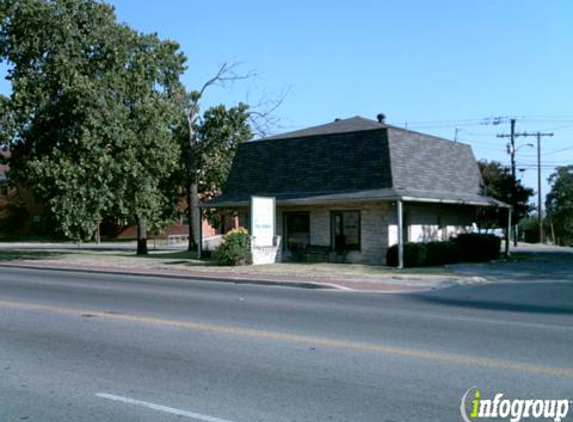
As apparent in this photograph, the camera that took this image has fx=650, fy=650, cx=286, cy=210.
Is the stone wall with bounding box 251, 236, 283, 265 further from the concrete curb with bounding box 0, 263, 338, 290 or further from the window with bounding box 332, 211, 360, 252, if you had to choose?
the concrete curb with bounding box 0, 263, 338, 290

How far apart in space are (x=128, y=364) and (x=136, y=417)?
2225 mm

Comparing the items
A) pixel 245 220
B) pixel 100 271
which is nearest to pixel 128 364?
pixel 100 271

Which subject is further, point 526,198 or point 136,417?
point 526,198

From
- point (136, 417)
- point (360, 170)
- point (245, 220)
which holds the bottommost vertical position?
point (136, 417)

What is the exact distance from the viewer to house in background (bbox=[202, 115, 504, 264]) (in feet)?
84.6

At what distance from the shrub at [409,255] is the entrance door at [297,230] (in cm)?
426

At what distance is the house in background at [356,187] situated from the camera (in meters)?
25.8

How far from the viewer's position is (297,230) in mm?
28125

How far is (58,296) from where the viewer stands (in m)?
15.3

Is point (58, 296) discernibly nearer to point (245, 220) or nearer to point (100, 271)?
point (100, 271)

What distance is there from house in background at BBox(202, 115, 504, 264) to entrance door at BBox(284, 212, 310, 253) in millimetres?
43

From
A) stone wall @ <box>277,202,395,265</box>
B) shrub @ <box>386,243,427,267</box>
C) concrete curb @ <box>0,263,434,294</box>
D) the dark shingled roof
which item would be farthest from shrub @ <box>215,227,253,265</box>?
shrub @ <box>386,243,427,267</box>

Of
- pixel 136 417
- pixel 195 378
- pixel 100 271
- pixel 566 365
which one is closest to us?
pixel 136 417

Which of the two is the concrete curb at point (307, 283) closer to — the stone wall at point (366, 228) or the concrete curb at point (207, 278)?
the concrete curb at point (207, 278)
